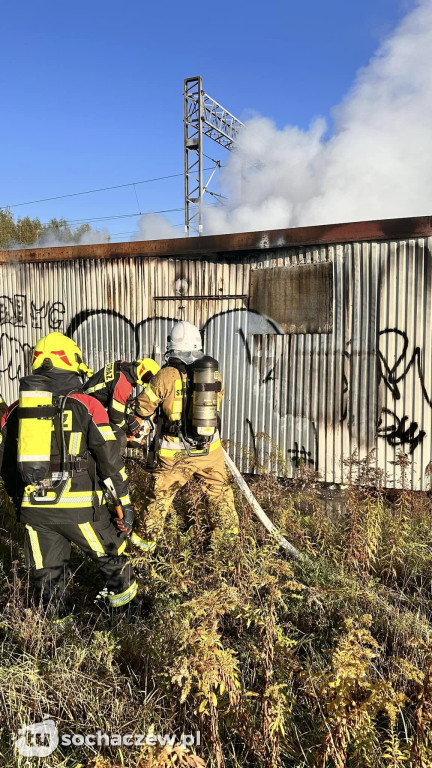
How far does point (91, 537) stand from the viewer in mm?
3170

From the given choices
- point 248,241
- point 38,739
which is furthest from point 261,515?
point 248,241

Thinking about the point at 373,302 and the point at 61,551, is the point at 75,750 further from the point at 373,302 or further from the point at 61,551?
the point at 373,302

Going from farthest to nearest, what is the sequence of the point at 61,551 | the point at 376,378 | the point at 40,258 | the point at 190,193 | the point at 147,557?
1. the point at 190,193
2. the point at 40,258
3. the point at 376,378
4. the point at 61,551
5. the point at 147,557

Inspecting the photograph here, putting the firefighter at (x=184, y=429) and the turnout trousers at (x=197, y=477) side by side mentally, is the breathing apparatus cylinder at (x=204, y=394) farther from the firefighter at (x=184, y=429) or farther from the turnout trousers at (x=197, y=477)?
the turnout trousers at (x=197, y=477)

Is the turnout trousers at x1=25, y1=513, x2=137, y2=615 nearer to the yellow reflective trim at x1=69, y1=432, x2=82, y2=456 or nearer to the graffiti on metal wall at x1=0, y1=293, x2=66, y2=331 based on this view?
the yellow reflective trim at x1=69, y1=432, x2=82, y2=456

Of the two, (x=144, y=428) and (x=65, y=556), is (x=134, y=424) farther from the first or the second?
(x=65, y=556)

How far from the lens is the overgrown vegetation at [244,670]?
189 cm

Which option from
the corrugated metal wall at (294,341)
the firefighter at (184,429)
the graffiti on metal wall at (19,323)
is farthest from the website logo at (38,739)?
the graffiti on metal wall at (19,323)

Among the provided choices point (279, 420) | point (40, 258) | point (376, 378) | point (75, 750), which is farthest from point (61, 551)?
point (40, 258)

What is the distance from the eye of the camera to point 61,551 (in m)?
3.23

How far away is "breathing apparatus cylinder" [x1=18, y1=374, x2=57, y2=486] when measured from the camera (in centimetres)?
295

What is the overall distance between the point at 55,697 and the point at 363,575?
214 cm

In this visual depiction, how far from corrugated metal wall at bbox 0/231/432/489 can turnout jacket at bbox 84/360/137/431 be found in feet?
5.59

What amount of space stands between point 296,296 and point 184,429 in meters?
2.40
